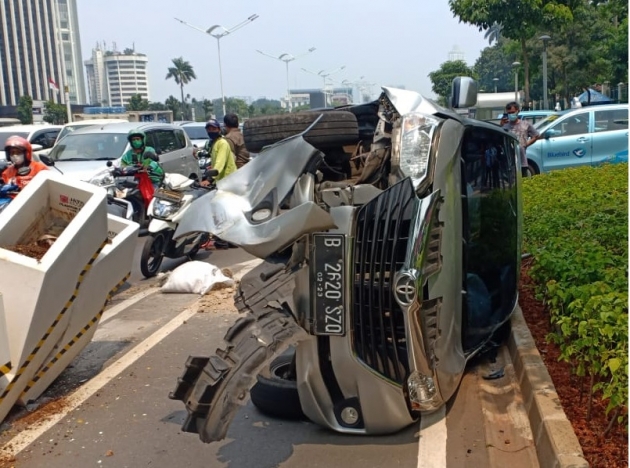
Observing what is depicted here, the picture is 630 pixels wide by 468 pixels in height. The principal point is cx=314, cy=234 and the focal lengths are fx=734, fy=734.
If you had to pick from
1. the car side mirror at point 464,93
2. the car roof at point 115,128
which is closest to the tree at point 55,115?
the car roof at point 115,128

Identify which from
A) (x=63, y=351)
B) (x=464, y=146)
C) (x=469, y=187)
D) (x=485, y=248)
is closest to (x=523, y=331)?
(x=485, y=248)

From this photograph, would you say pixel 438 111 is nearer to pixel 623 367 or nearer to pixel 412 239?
pixel 412 239

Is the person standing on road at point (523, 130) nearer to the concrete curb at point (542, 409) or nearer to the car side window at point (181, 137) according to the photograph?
the car side window at point (181, 137)

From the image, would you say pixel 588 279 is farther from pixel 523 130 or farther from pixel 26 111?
pixel 26 111

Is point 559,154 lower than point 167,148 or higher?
lower

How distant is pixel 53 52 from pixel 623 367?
458ft

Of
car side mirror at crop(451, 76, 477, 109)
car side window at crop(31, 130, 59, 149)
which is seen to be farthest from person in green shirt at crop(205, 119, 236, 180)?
car side window at crop(31, 130, 59, 149)

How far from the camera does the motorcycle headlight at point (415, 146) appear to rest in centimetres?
393

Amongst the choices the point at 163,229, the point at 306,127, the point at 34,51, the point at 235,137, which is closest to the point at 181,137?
the point at 235,137

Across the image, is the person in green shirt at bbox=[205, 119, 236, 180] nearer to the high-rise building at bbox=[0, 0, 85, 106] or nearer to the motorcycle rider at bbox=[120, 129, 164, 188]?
the motorcycle rider at bbox=[120, 129, 164, 188]

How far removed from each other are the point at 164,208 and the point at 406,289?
17.9 ft

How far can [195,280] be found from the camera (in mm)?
7820

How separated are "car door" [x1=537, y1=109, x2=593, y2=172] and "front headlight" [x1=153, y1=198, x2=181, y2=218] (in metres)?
9.31

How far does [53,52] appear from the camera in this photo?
130500 mm
